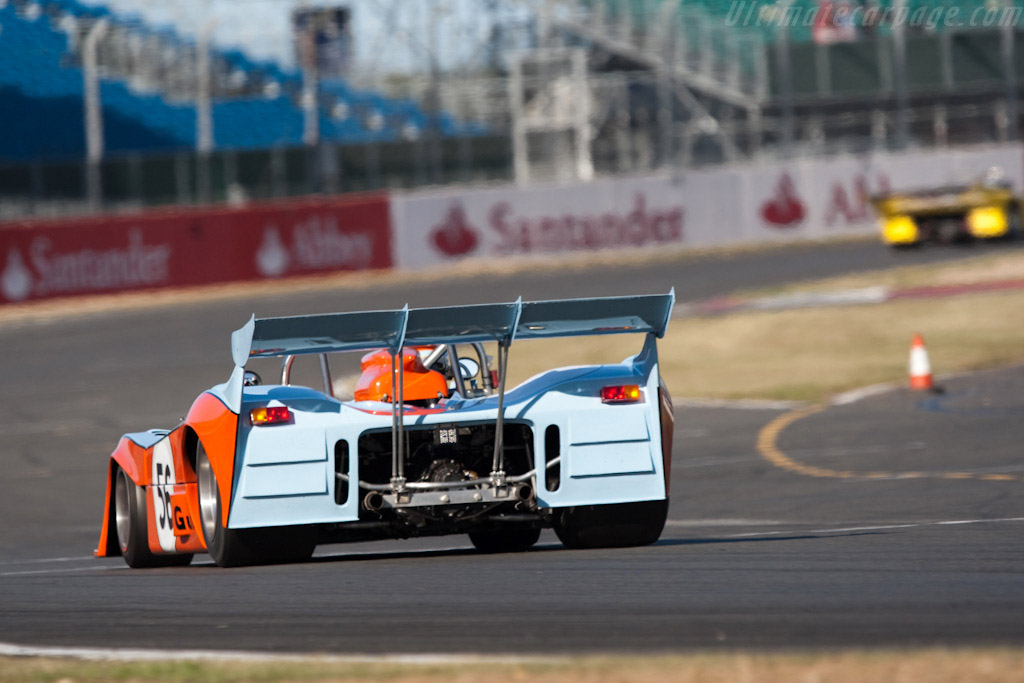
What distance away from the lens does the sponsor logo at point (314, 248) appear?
108 feet

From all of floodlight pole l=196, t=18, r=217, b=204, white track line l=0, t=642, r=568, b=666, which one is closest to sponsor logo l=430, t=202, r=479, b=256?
floodlight pole l=196, t=18, r=217, b=204

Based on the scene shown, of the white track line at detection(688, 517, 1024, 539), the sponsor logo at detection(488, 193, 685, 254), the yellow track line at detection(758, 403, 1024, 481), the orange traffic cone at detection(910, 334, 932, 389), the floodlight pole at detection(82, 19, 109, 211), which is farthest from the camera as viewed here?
the sponsor logo at detection(488, 193, 685, 254)

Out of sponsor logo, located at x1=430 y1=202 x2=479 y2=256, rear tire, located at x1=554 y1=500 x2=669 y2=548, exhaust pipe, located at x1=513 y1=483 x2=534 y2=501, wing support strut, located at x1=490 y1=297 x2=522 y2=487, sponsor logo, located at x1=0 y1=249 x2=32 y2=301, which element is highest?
sponsor logo, located at x1=430 y1=202 x2=479 y2=256

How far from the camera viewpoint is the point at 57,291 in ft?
103

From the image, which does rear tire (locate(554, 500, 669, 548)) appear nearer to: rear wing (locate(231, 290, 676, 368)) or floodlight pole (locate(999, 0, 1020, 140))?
rear wing (locate(231, 290, 676, 368))

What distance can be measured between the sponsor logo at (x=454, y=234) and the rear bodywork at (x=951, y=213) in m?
8.87

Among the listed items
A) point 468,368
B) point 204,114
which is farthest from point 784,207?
point 468,368

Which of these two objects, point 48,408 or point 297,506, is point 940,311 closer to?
point 48,408

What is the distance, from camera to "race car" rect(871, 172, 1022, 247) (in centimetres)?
2983

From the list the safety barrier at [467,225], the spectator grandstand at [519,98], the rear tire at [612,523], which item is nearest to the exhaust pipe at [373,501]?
the rear tire at [612,523]

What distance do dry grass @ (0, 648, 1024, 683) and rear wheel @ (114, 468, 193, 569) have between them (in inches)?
138

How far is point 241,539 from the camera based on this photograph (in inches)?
290

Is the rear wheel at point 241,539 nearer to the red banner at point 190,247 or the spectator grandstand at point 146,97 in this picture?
the red banner at point 190,247

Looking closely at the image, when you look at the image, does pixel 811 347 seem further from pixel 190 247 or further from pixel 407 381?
pixel 190 247
